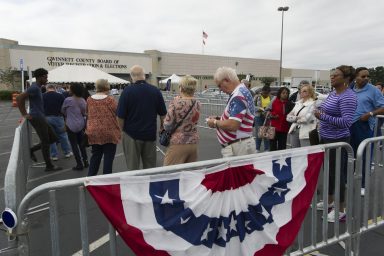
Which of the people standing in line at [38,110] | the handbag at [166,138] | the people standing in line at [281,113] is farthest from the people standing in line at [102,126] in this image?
the people standing in line at [281,113]

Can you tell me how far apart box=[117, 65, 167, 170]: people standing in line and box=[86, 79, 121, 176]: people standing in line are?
562 millimetres

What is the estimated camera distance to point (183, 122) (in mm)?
4293

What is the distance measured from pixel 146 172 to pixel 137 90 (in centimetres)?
274

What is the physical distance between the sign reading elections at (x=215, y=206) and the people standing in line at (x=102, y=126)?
10.9 feet

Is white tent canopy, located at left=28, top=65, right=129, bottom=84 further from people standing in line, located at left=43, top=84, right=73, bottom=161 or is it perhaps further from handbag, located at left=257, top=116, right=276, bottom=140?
handbag, located at left=257, top=116, right=276, bottom=140

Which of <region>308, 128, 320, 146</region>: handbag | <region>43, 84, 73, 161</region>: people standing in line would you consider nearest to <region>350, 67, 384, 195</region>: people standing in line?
<region>308, 128, 320, 146</region>: handbag

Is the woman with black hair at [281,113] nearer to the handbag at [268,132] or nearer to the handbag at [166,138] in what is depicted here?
the handbag at [268,132]

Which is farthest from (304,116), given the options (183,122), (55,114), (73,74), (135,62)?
(135,62)

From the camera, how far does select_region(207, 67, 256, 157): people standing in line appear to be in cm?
351

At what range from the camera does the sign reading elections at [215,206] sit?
2.26 m

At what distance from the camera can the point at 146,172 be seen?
2295 mm

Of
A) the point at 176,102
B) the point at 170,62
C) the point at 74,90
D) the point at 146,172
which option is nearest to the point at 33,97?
the point at 74,90

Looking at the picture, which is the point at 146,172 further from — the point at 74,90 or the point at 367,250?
the point at 74,90

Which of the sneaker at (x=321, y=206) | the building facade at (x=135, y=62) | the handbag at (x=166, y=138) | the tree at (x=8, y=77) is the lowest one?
the sneaker at (x=321, y=206)
